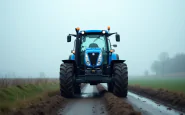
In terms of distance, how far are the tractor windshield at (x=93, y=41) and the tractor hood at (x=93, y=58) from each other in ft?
2.98

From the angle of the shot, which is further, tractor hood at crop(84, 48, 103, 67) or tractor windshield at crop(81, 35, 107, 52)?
tractor windshield at crop(81, 35, 107, 52)

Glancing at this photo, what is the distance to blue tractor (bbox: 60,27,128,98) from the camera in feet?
46.6

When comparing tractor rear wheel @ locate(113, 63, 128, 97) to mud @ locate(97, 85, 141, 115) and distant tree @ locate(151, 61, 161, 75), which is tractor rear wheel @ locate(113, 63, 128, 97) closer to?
mud @ locate(97, 85, 141, 115)

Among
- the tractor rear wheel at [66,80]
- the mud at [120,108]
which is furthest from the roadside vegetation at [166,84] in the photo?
the mud at [120,108]

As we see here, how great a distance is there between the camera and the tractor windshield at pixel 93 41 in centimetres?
1563

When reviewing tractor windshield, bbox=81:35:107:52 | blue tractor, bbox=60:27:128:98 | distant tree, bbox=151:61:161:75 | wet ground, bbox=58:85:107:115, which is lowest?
distant tree, bbox=151:61:161:75

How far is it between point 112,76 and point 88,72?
4.22 ft

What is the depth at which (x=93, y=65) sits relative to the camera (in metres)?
14.7

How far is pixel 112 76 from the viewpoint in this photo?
48.8ft

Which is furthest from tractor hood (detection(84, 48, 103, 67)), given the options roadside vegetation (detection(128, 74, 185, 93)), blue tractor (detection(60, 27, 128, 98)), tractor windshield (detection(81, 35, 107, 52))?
roadside vegetation (detection(128, 74, 185, 93))

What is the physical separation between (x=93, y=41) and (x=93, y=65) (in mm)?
1602

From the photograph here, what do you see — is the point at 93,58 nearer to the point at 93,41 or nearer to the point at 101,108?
the point at 93,41

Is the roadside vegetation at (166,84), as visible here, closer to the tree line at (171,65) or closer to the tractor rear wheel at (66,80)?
the tractor rear wheel at (66,80)

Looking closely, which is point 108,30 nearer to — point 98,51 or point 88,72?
point 98,51
